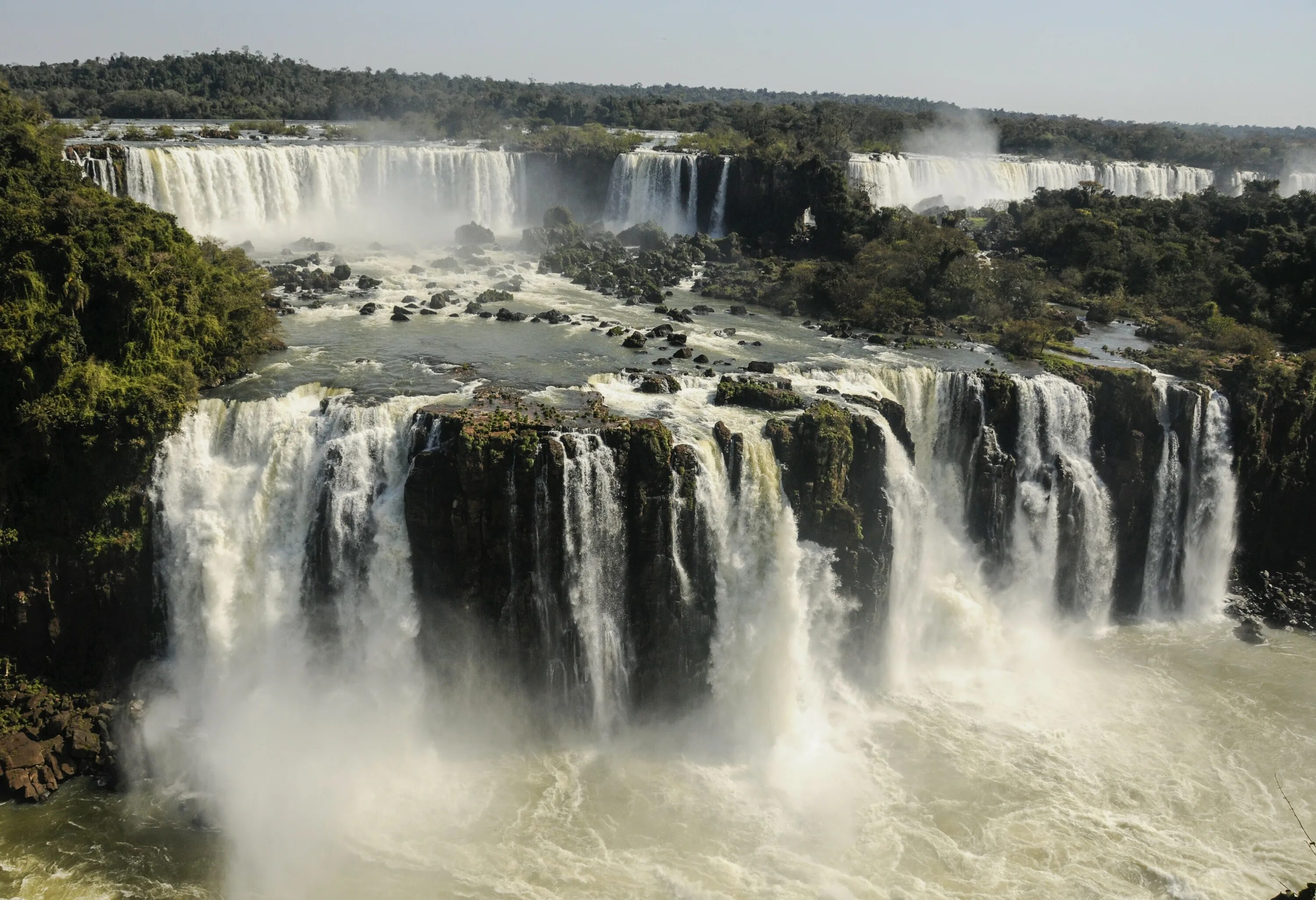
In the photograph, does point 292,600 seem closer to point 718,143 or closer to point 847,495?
point 847,495

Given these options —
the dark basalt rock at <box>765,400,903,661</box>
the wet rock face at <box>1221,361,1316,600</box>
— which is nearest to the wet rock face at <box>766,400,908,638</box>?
the dark basalt rock at <box>765,400,903,661</box>

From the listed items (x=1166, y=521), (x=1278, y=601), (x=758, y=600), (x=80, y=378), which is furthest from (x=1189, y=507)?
(x=80, y=378)

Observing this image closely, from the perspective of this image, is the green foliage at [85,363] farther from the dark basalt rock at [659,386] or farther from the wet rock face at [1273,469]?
the wet rock face at [1273,469]

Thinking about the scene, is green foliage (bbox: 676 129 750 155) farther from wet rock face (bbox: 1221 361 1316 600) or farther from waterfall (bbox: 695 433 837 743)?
waterfall (bbox: 695 433 837 743)

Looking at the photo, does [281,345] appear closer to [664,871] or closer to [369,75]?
[664,871]

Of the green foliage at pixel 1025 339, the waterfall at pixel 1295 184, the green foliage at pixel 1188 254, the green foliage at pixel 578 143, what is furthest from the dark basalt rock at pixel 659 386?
the waterfall at pixel 1295 184

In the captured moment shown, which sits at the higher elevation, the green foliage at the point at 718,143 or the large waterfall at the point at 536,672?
the green foliage at the point at 718,143
